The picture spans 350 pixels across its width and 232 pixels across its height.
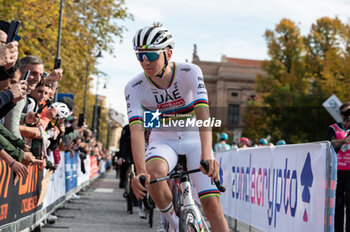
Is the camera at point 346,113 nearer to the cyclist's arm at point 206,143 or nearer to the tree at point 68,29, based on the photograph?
the cyclist's arm at point 206,143

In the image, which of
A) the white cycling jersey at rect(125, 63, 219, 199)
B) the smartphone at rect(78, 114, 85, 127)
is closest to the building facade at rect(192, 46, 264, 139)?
the smartphone at rect(78, 114, 85, 127)

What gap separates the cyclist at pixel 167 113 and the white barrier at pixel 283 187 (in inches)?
53.6

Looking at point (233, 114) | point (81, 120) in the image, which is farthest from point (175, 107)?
point (233, 114)

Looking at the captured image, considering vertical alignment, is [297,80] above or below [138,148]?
above

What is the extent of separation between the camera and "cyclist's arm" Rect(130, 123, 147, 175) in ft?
16.6

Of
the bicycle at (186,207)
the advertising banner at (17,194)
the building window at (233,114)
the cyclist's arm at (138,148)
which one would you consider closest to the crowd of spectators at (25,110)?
the advertising banner at (17,194)

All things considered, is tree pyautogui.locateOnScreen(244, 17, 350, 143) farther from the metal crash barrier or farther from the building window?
the building window

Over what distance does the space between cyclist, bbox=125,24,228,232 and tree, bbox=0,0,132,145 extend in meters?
18.1

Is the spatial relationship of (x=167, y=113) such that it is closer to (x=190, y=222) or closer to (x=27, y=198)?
(x=190, y=222)

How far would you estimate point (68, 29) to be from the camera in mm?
29219

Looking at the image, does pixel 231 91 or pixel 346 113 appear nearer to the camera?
pixel 346 113

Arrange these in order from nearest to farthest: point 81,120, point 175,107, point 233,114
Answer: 1. point 175,107
2. point 81,120
3. point 233,114

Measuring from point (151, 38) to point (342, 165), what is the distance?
16.1 feet

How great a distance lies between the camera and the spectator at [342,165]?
29.7ft
